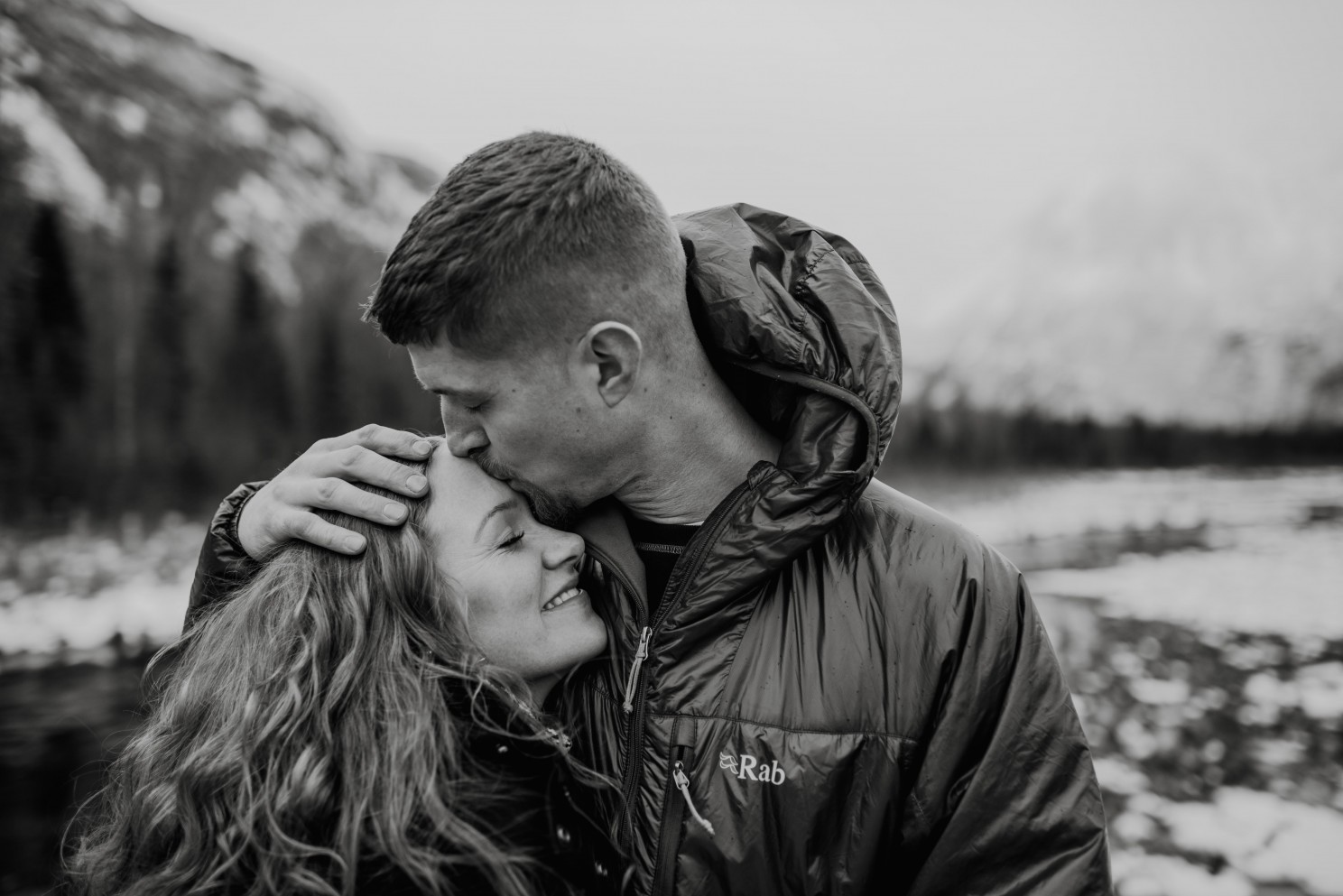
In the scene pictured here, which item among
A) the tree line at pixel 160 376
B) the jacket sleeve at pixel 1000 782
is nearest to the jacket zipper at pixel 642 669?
the jacket sleeve at pixel 1000 782

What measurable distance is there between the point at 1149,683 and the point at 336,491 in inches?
383

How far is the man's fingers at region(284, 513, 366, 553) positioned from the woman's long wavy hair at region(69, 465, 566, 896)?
0.18 ft

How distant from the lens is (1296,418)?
4528 centimetres

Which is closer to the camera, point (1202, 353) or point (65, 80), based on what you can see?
point (65, 80)

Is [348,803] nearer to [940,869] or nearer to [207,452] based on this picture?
[940,869]

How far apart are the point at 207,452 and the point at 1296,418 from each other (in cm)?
5306

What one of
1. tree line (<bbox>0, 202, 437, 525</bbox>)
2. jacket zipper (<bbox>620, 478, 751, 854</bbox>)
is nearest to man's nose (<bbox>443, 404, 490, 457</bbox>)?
jacket zipper (<bbox>620, 478, 751, 854</bbox>)

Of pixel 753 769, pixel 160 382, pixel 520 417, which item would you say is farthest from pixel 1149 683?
pixel 160 382

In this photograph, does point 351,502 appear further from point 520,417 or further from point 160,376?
point 160,376

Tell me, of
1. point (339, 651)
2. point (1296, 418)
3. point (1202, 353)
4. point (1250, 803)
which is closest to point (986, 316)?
point (1202, 353)

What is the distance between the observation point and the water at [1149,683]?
5.84 metres

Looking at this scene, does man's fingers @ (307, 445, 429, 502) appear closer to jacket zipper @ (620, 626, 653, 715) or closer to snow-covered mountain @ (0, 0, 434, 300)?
jacket zipper @ (620, 626, 653, 715)

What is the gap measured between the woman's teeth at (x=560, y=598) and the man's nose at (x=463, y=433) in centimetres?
52

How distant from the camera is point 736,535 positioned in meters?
2.22
